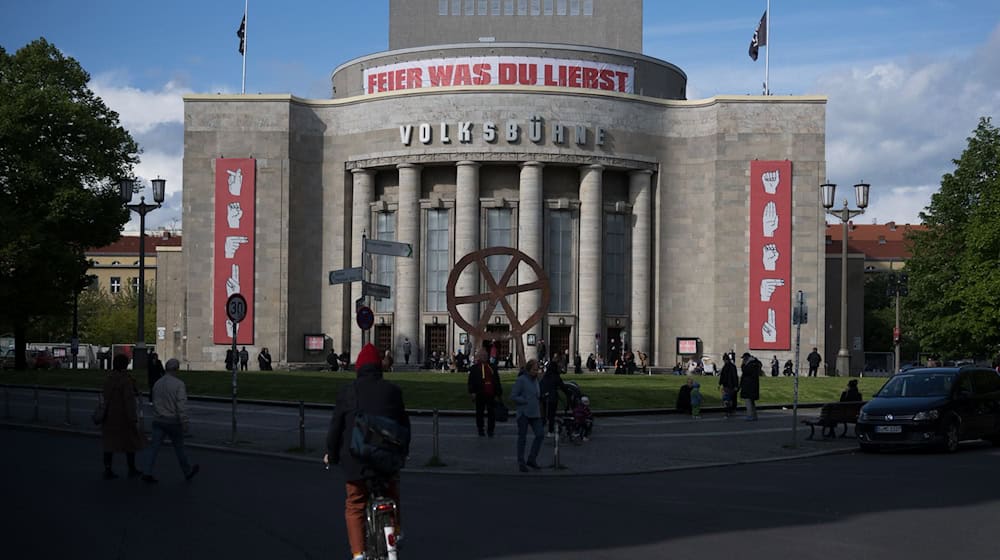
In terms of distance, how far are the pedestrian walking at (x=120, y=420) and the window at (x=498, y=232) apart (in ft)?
174

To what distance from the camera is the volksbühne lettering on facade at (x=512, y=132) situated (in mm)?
71312

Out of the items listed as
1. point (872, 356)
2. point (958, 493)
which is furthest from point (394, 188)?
point (958, 493)

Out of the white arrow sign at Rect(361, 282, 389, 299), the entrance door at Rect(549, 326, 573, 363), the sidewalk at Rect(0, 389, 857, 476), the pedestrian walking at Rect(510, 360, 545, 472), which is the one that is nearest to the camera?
the pedestrian walking at Rect(510, 360, 545, 472)

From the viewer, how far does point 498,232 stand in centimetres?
7344

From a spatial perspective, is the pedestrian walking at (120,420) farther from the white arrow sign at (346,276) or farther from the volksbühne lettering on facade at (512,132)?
the volksbühne lettering on facade at (512,132)

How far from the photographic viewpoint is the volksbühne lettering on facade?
7131cm

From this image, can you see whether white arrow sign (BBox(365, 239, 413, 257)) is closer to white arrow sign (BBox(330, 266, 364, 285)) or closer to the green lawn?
white arrow sign (BBox(330, 266, 364, 285))

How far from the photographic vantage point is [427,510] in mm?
15977

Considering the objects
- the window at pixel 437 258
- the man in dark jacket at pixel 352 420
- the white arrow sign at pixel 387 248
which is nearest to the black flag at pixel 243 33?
the window at pixel 437 258

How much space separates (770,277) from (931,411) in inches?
1912

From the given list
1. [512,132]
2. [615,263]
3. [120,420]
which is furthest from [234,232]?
[120,420]

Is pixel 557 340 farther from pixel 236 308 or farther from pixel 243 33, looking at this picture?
pixel 236 308

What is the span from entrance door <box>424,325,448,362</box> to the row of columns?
92 cm

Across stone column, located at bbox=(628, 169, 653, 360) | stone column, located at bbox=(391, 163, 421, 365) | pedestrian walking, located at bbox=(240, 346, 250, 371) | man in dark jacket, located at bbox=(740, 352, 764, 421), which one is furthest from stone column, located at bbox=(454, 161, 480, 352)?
man in dark jacket, located at bbox=(740, 352, 764, 421)
